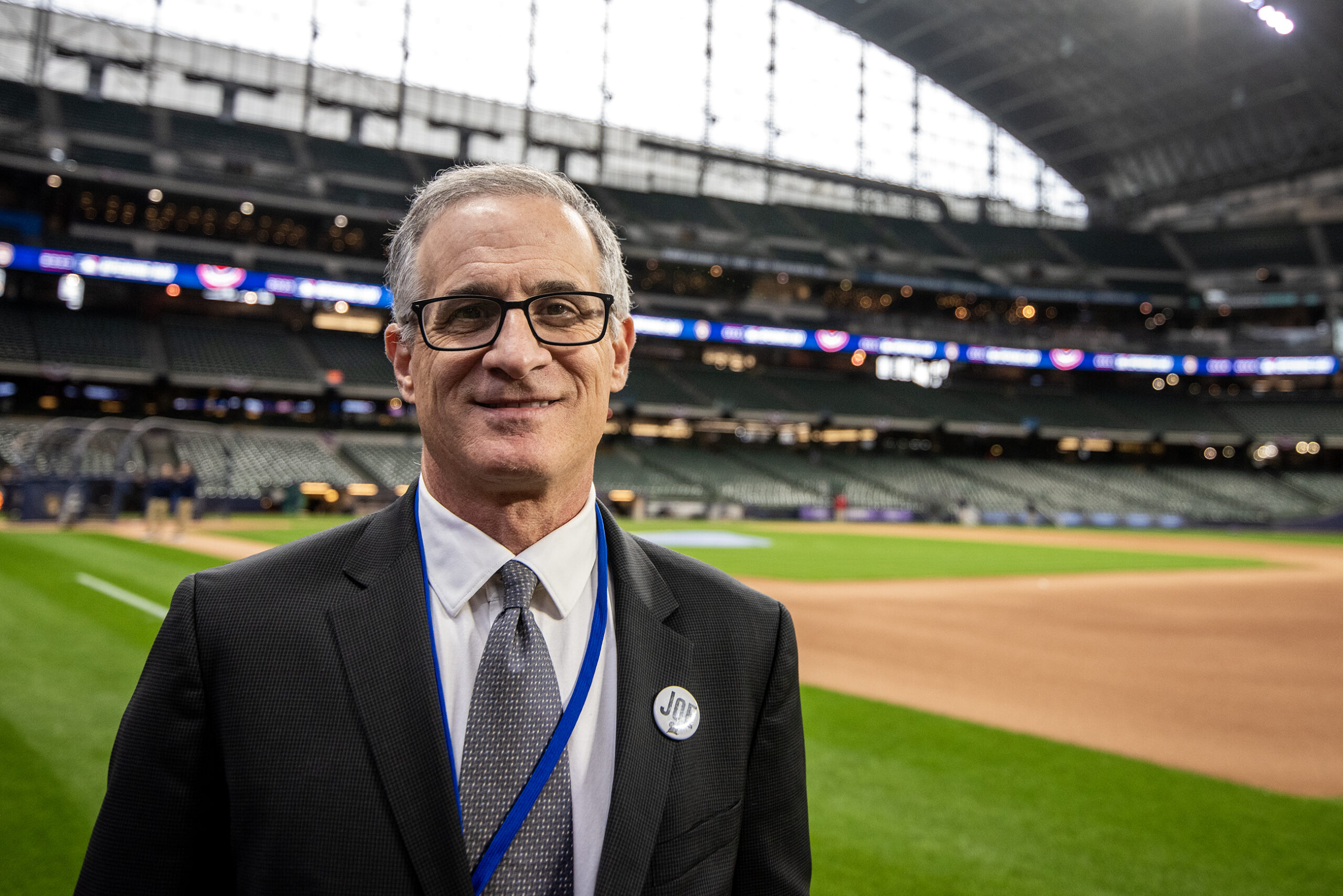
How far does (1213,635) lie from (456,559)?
14386 millimetres

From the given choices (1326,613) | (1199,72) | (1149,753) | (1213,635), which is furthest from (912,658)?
(1199,72)

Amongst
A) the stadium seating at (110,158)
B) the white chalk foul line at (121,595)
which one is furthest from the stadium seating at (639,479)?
the stadium seating at (110,158)

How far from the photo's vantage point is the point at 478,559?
1.76 metres

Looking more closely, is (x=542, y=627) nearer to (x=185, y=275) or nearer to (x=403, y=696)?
(x=403, y=696)

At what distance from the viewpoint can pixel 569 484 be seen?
1.89 m

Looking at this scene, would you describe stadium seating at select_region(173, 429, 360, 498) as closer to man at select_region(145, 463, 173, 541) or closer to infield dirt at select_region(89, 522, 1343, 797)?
man at select_region(145, 463, 173, 541)

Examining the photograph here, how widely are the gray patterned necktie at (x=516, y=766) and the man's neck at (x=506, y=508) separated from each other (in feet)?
0.57

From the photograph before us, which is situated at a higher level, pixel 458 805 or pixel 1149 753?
pixel 458 805

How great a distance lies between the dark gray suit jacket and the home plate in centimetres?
2230

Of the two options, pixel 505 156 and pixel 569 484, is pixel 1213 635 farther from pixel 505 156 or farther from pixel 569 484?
pixel 505 156

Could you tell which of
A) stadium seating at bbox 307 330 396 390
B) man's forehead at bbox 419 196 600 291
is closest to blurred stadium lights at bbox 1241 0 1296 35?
man's forehead at bbox 419 196 600 291

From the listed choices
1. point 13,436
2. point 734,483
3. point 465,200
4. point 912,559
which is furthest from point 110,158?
point 465,200

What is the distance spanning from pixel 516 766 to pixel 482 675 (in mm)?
202

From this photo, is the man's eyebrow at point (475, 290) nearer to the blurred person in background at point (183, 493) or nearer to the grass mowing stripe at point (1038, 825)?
the grass mowing stripe at point (1038, 825)
